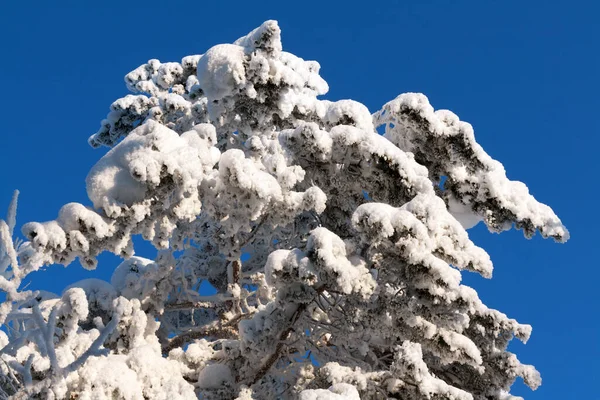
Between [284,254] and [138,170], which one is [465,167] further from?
[138,170]

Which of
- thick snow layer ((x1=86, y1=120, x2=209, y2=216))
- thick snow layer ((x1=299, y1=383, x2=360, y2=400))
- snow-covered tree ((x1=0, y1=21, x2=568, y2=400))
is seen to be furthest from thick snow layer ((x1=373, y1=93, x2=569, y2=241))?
thick snow layer ((x1=299, y1=383, x2=360, y2=400))

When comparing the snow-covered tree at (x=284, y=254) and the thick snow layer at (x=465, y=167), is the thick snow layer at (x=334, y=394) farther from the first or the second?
the thick snow layer at (x=465, y=167)

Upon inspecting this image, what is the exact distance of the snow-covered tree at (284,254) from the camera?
726 centimetres

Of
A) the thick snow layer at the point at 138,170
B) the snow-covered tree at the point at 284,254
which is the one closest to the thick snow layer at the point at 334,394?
the snow-covered tree at the point at 284,254

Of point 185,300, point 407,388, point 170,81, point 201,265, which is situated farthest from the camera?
point 170,81

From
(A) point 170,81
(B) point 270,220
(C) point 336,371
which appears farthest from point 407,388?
(A) point 170,81

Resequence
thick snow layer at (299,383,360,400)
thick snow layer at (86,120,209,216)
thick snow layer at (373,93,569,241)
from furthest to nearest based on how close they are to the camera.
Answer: thick snow layer at (373,93,569,241), thick snow layer at (86,120,209,216), thick snow layer at (299,383,360,400)

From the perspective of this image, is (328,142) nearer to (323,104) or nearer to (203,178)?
(203,178)

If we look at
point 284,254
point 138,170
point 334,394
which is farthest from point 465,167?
point 138,170

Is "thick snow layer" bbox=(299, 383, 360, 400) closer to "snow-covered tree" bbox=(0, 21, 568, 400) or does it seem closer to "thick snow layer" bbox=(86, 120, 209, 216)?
"snow-covered tree" bbox=(0, 21, 568, 400)

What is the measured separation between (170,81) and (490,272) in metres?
10.5

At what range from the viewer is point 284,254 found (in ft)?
24.9

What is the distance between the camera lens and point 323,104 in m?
11.5

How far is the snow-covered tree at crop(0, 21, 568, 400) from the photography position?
7.26 meters
